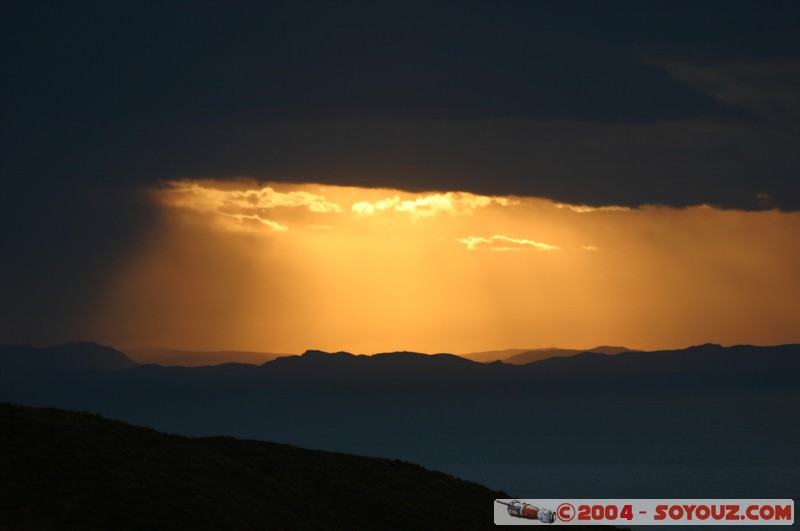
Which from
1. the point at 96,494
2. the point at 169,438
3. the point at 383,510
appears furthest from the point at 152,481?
the point at 383,510

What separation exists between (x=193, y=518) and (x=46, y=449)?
26.1 ft

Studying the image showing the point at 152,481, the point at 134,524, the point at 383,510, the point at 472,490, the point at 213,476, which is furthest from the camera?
the point at 472,490

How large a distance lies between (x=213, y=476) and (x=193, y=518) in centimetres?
644

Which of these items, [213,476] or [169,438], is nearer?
[213,476]

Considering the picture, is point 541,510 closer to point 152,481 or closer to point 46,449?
point 152,481

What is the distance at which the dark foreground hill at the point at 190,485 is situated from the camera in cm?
4906

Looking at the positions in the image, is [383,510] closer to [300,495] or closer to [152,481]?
[300,495]

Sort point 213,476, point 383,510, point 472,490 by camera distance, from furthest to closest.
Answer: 1. point 472,490
2. point 383,510
3. point 213,476

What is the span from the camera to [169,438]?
6072 cm

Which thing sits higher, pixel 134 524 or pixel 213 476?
pixel 213 476

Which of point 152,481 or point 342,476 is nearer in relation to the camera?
point 152,481

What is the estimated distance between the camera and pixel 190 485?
53.9m

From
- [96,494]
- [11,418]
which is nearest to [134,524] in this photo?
[96,494]

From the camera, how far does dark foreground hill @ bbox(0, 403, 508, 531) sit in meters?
49.1
